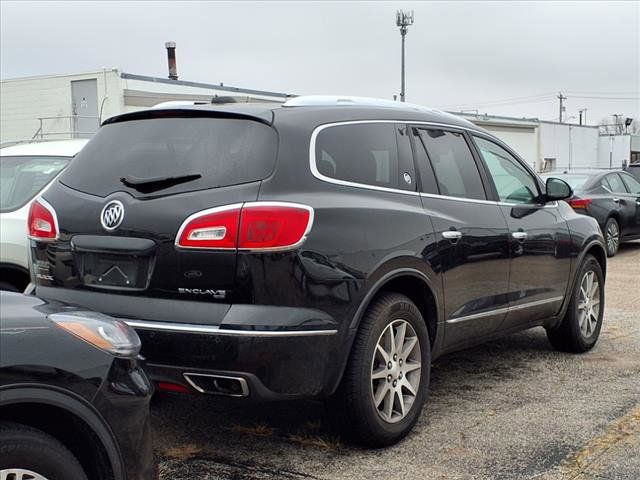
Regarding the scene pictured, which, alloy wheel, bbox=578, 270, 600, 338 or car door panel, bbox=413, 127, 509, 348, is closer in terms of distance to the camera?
car door panel, bbox=413, 127, 509, 348

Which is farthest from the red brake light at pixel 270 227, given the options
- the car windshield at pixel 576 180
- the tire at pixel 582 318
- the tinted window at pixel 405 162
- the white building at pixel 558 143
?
the white building at pixel 558 143

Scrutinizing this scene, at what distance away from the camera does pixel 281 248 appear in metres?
3.54

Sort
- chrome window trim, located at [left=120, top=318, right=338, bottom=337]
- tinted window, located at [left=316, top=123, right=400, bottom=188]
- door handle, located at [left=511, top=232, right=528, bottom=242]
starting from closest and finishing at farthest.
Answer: chrome window trim, located at [left=120, top=318, right=338, bottom=337]
tinted window, located at [left=316, top=123, right=400, bottom=188]
door handle, located at [left=511, top=232, right=528, bottom=242]

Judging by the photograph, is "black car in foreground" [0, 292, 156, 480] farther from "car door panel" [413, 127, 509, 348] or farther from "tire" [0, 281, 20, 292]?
"tire" [0, 281, 20, 292]

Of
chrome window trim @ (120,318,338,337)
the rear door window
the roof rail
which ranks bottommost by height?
chrome window trim @ (120,318,338,337)

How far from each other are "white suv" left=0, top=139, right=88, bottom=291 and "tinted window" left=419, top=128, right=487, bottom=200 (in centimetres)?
290

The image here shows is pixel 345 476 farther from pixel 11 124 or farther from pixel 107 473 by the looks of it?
pixel 11 124

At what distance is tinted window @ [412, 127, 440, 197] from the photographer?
14.9 ft

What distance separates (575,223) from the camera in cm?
607

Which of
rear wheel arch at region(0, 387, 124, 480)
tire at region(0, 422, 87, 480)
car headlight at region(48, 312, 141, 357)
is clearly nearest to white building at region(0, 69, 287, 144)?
car headlight at region(48, 312, 141, 357)

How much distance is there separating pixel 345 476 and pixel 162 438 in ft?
3.73

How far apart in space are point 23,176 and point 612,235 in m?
10.2

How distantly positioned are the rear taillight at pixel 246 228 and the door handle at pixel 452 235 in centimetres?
117

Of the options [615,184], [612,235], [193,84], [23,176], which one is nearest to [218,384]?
[23,176]
